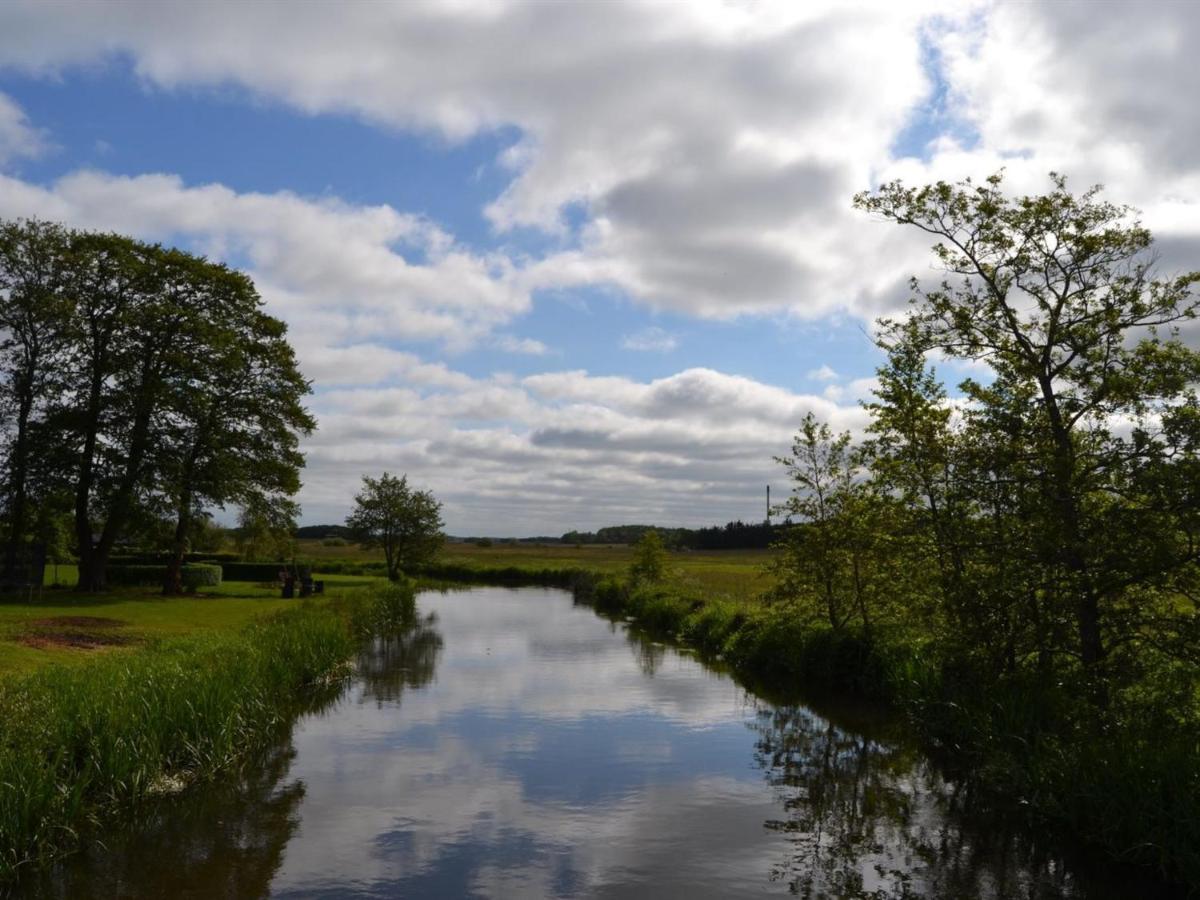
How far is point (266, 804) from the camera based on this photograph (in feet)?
40.5

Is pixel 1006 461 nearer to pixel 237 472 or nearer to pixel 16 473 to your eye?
pixel 237 472

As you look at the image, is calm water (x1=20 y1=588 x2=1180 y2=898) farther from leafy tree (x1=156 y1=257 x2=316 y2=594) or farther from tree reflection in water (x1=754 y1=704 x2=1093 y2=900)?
leafy tree (x1=156 y1=257 x2=316 y2=594)

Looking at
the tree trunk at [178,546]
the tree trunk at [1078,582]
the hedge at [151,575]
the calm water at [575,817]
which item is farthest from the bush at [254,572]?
the tree trunk at [1078,582]

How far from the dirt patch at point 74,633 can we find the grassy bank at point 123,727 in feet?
5.09

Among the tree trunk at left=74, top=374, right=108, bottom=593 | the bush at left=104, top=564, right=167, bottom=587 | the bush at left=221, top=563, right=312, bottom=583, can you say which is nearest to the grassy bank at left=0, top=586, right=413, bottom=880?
the tree trunk at left=74, top=374, right=108, bottom=593

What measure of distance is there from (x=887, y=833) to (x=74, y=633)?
1832 centimetres

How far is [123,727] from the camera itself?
38.0ft

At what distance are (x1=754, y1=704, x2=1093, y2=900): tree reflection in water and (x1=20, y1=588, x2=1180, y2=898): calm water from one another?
4 centimetres

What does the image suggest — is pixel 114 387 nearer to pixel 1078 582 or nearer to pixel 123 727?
pixel 123 727

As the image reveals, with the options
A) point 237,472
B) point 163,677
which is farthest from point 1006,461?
point 237,472

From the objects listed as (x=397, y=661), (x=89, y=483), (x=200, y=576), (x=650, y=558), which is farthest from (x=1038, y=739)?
(x=200, y=576)

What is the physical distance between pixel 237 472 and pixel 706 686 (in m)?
22.1

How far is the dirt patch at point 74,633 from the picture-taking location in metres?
19.2

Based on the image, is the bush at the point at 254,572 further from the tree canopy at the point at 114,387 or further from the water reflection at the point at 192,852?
the water reflection at the point at 192,852
